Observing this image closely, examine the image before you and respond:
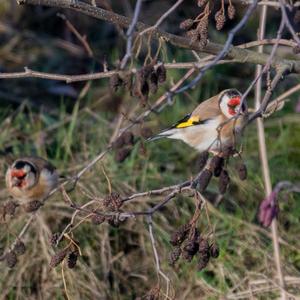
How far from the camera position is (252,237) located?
408 cm

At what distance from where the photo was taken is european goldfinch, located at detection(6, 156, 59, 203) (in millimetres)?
4148

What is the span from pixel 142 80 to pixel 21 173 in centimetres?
204

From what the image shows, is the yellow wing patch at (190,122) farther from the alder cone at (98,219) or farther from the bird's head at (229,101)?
the alder cone at (98,219)

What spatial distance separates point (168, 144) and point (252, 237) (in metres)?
0.89

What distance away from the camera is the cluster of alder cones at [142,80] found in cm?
220

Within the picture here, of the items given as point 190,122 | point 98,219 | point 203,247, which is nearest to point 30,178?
point 190,122

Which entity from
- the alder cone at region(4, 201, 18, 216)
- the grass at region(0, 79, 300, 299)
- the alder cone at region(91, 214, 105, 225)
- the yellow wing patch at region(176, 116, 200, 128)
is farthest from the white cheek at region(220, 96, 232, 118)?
the alder cone at region(91, 214, 105, 225)

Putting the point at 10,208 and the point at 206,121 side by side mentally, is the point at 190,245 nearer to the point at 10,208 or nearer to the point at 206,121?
the point at 10,208

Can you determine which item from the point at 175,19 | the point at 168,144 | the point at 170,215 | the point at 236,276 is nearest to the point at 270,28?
the point at 175,19

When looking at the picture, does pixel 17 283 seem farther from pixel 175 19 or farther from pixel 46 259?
pixel 175 19

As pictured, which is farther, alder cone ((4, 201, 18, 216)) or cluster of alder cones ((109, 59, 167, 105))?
alder cone ((4, 201, 18, 216))

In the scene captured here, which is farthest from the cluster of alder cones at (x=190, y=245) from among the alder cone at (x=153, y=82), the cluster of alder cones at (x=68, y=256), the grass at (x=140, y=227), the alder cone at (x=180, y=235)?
the grass at (x=140, y=227)

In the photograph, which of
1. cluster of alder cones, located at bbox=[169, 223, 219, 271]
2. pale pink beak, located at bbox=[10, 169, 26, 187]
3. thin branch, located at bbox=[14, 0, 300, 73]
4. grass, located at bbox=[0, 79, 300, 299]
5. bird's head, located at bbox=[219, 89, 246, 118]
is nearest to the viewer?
cluster of alder cones, located at bbox=[169, 223, 219, 271]

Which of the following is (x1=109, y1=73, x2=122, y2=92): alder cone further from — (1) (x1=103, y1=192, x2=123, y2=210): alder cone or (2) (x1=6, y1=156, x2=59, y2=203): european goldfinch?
(2) (x1=6, y1=156, x2=59, y2=203): european goldfinch
